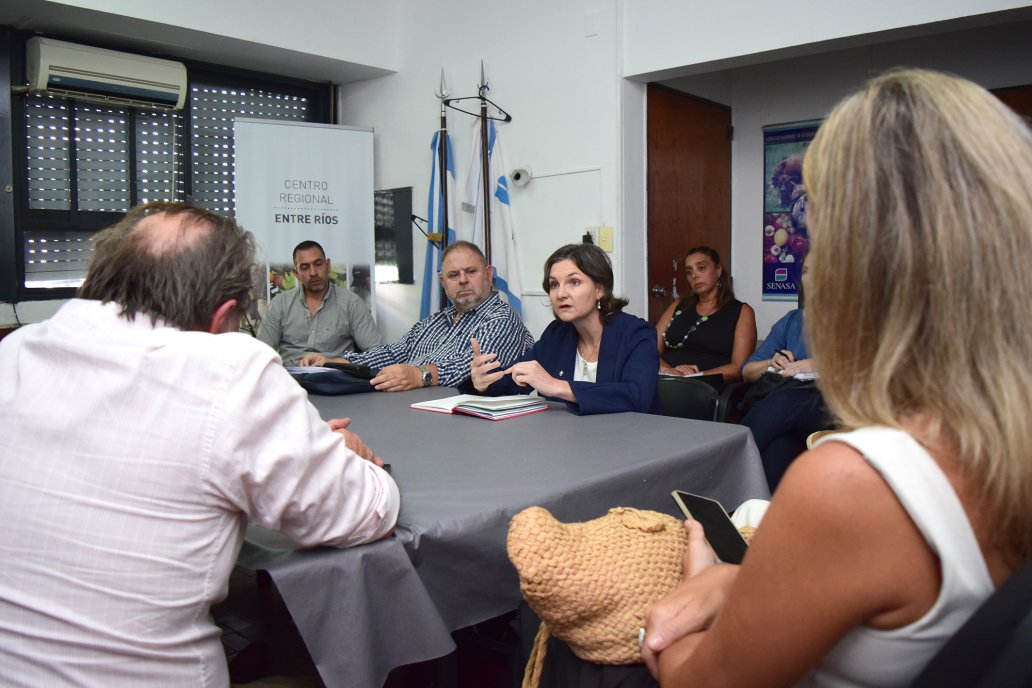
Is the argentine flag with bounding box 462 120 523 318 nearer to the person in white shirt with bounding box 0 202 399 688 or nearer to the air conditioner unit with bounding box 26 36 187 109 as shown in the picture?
the air conditioner unit with bounding box 26 36 187 109

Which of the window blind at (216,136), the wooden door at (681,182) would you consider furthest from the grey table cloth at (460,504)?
the window blind at (216,136)

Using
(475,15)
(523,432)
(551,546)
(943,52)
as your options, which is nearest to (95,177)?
(475,15)

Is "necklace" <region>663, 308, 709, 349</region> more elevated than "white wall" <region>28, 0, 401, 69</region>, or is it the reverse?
"white wall" <region>28, 0, 401, 69</region>

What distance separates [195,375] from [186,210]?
31 cm

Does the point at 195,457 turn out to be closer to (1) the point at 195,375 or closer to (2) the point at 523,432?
(1) the point at 195,375

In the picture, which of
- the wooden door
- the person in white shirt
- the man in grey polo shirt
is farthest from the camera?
the man in grey polo shirt

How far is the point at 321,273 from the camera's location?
4.83 meters

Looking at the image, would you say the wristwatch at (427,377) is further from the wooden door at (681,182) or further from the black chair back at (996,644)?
the black chair back at (996,644)

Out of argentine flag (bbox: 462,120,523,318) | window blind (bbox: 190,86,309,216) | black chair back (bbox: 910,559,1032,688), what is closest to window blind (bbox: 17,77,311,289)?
window blind (bbox: 190,86,309,216)

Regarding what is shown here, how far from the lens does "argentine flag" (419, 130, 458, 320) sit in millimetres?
5184

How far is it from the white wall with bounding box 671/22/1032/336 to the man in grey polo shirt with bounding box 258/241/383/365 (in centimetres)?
241

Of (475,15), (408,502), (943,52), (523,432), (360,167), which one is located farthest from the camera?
(360,167)

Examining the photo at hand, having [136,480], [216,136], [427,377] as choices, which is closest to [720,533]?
[136,480]

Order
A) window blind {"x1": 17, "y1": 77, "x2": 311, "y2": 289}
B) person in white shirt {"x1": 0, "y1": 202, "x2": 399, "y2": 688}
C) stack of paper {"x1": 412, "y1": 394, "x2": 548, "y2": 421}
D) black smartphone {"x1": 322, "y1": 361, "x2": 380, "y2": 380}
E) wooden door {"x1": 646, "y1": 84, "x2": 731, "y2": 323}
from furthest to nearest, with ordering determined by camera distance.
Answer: wooden door {"x1": 646, "y1": 84, "x2": 731, "y2": 323}
window blind {"x1": 17, "y1": 77, "x2": 311, "y2": 289}
black smartphone {"x1": 322, "y1": 361, "x2": 380, "y2": 380}
stack of paper {"x1": 412, "y1": 394, "x2": 548, "y2": 421}
person in white shirt {"x1": 0, "y1": 202, "x2": 399, "y2": 688}
